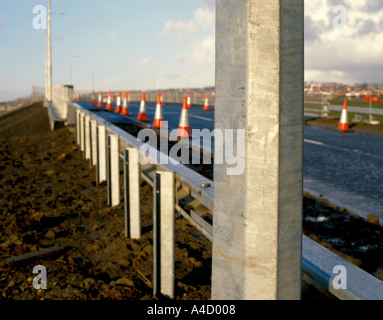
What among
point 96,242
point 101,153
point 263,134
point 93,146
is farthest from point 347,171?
point 263,134

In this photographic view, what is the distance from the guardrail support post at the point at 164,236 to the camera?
3285 mm

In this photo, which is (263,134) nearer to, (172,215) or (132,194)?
(172,215)

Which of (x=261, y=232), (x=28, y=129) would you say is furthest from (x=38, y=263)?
(x=28, y=129)

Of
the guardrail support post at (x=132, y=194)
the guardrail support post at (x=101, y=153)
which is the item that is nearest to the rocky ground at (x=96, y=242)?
the guardrail support post at (x=132, y=194)

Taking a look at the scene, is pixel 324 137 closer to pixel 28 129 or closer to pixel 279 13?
pixel 28 129

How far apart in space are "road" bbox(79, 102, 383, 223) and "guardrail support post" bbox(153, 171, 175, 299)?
2976 mm

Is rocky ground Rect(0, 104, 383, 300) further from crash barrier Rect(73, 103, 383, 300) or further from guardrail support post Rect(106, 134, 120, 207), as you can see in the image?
crash barrier Rect(73, 103, 383, 300)

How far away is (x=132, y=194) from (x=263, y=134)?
117 inches

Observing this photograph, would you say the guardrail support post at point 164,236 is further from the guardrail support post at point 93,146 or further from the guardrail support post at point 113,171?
the guardrail support post at point 93,146

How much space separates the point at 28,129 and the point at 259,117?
17184 mm

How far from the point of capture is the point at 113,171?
562 centimetres

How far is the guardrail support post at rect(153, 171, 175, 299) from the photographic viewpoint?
10.8ft

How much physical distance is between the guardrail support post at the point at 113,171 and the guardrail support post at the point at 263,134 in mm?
3892

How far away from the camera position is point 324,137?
1372cm
